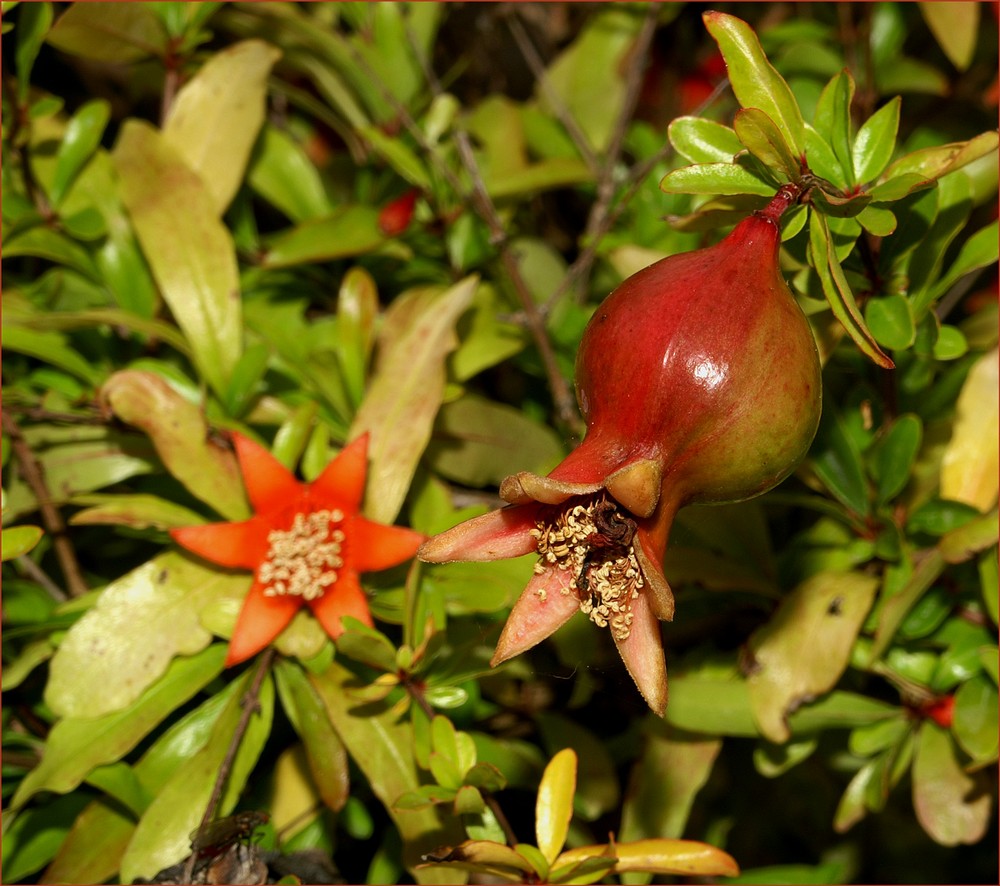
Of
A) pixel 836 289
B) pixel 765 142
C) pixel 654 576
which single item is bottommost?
pixel 654 576

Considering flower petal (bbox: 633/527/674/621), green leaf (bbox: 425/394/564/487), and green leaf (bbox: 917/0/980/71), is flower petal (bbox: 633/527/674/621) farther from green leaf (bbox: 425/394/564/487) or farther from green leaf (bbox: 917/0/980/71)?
green leaf (bbox: 917/0/980/71)

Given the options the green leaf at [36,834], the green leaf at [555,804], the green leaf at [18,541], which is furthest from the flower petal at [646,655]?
the green leaf at [36,834]

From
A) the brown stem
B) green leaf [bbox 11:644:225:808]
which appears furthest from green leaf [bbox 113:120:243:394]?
green leaf [bbox 11:644:225:808]

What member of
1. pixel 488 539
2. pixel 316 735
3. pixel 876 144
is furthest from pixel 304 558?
pixel 876 144

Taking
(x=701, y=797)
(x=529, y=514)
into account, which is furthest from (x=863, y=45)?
(x=701, y=797)

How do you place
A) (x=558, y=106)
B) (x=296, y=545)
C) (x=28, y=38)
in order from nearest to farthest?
1. (x=296, y=545)
2. (x=28, y=38)
3. (x=558, y=106)

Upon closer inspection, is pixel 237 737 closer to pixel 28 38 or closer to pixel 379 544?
pixel 379 544

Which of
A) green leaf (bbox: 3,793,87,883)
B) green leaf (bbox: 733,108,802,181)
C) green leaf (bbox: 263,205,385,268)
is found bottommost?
green leaf (bbox: 3,793,87,883)
